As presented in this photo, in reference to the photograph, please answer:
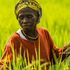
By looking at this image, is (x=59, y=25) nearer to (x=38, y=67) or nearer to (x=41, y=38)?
(x=41, y=38)

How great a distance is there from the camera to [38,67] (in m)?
4.24

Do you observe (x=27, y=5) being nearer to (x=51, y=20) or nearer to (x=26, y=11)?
(x=26, y=11)

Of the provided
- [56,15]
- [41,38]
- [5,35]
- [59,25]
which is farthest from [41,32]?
[56,15]

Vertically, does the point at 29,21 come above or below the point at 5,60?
above

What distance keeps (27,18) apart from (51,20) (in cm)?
315

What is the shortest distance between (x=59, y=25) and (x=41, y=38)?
8.01 ft

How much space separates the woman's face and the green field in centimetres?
75

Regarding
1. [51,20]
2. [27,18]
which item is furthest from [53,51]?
[51,20]

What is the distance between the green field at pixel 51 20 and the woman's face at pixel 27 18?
75cm

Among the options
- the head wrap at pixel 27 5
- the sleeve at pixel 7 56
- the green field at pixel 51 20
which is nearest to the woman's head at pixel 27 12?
the head wrap at pixel 27 5

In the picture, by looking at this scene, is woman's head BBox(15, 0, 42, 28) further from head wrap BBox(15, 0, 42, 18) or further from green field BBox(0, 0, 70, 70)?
green field BBox(0, 0, 70, 70)

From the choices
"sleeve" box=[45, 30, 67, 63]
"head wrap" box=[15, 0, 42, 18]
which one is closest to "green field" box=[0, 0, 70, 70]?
"sleeve" box=[45, 30, 67, 63]

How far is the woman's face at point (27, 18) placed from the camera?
14.8ft

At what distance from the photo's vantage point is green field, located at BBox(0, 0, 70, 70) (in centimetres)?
590
